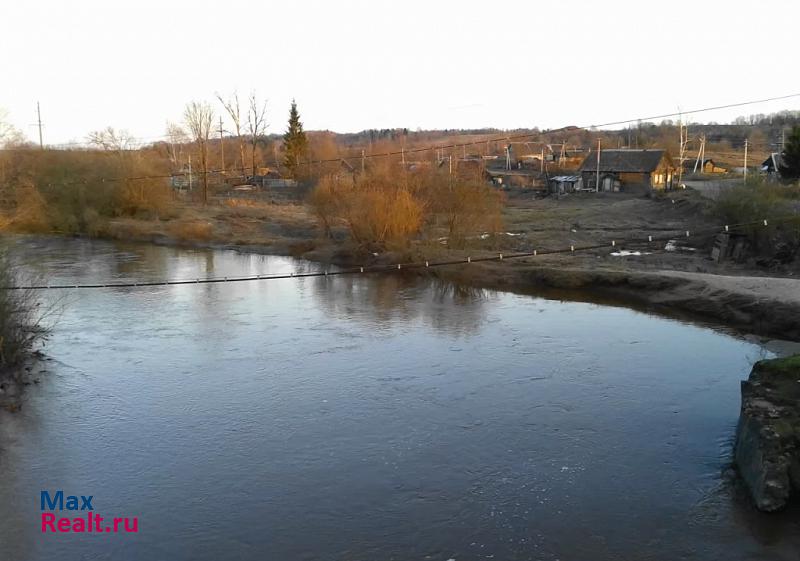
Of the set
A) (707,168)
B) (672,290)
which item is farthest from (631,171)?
(672,290)

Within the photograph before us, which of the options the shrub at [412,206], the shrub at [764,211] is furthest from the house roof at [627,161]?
the shrub at [412,206]

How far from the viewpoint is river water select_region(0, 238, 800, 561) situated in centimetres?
746

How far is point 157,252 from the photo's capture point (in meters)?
28.4

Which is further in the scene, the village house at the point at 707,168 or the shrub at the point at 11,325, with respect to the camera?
the village house at the point at 707,168

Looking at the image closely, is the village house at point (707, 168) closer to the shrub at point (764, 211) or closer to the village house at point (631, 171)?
the village house at point (631, 171)

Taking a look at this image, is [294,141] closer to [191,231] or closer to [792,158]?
[191,231]

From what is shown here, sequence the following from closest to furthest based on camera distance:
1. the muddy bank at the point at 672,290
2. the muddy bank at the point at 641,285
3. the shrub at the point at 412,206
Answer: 1. the muddy bank at the point at 672,290
2. the muddy bank at the point at 641,285
3. the shrub at the point at 412,206

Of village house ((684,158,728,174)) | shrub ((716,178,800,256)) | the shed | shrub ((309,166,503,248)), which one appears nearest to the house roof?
the shed

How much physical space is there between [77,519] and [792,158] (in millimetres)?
29593

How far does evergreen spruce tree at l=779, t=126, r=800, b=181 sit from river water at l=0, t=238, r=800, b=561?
55.0 ft

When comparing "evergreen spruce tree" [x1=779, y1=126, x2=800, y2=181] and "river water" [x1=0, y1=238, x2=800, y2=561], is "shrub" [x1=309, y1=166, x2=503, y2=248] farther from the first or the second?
"evergreen spruce tree" [x1=779, y1=126, x2=800, y2=181]

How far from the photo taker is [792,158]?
28828mm

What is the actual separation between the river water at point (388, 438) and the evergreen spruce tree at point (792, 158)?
16.8 meters

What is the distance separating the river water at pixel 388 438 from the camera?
7.46 metres
